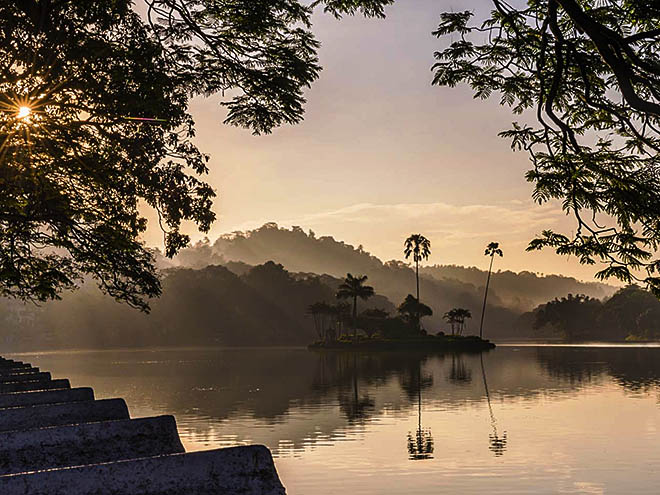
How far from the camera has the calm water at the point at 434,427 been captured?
19.0 metres

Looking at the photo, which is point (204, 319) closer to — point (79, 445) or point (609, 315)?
point (609, 315)

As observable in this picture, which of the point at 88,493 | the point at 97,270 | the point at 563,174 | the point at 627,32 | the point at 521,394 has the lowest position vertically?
the point at 521,394

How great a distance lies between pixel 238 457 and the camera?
3309 mm

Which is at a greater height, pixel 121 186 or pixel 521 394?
pixel 121 186

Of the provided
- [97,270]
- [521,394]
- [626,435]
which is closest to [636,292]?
[521,394]

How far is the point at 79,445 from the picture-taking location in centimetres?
427

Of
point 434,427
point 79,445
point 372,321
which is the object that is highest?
point 372,321

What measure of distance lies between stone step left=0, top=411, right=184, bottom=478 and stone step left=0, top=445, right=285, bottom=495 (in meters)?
1.06

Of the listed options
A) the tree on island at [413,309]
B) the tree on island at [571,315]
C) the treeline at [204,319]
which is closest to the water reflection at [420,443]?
the tree on island at [413,309]

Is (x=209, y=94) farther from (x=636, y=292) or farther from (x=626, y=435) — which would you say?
(x=636, y=292)

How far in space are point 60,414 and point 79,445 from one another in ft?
3.54

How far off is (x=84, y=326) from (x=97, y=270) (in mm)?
195257

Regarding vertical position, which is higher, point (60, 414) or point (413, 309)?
point (413, 309)

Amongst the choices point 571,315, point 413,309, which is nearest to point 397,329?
point 413,309
